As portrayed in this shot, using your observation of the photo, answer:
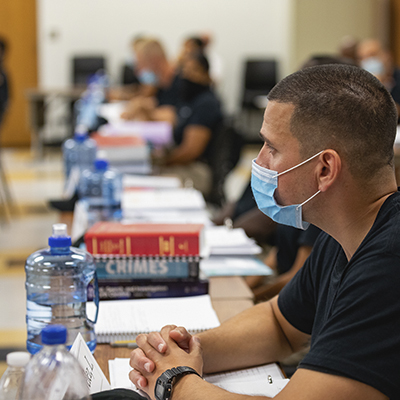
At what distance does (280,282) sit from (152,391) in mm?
1083

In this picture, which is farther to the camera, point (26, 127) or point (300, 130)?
point (26, 127)

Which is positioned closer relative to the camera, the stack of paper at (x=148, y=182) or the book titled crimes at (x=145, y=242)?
the book titled crimes at (x=145, y=242)

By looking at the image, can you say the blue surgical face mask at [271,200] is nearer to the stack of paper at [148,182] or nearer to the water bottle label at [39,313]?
the water bottle label at [39,313]

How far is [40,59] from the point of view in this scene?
9875 millimetres

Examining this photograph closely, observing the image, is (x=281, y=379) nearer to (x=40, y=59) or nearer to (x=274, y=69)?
(x=274, y=69)

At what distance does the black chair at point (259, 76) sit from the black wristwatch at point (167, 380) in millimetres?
8610

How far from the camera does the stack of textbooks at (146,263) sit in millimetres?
1484

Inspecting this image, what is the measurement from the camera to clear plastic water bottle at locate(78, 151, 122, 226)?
2.38 metres

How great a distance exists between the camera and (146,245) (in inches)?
59.3

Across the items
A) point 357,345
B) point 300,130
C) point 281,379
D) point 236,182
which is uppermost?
point 300,130

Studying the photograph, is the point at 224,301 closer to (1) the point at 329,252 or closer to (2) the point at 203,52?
(1) the point at 329,252

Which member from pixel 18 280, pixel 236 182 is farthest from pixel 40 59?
pixel 18 280

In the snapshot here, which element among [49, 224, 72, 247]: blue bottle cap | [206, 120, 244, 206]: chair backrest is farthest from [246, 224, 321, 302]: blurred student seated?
[206, 120, 244, 206]: chair backrest

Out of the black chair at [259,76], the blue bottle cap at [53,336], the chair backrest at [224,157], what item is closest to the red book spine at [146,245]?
the blue bottle cap at [53,336]
